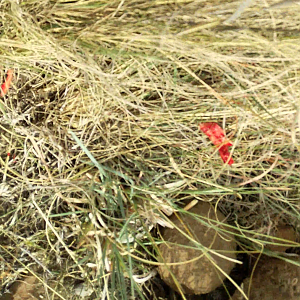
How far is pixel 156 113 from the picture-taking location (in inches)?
31.8

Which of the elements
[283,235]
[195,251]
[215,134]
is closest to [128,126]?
[215,134]

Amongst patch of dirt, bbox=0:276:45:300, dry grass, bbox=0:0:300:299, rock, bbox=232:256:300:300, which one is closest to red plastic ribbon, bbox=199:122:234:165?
dry grass, bbox=0:0:300:299

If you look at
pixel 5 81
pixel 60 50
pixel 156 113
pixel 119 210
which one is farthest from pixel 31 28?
pixel 119 210

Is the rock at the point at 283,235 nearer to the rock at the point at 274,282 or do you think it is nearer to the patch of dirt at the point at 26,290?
the rock at the point at 274,282

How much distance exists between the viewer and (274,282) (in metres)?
0.86

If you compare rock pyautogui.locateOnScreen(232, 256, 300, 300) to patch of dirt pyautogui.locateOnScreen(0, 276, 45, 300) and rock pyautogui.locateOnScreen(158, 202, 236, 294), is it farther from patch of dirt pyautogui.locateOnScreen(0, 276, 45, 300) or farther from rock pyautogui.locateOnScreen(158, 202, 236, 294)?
patch of dirt pyautogui.locateOnScreen(0, 276, 45, 300)

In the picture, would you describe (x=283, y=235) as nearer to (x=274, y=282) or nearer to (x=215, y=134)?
(x=274, y=282)

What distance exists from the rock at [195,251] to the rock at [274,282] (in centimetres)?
9

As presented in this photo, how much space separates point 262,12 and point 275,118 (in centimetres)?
23

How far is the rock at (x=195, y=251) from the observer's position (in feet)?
2.67

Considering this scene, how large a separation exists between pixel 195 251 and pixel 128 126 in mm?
332

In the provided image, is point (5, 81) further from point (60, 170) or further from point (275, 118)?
point (275, 118)

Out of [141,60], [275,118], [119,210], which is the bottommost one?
[119,210]

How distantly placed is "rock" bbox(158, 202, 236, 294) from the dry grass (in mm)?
50
